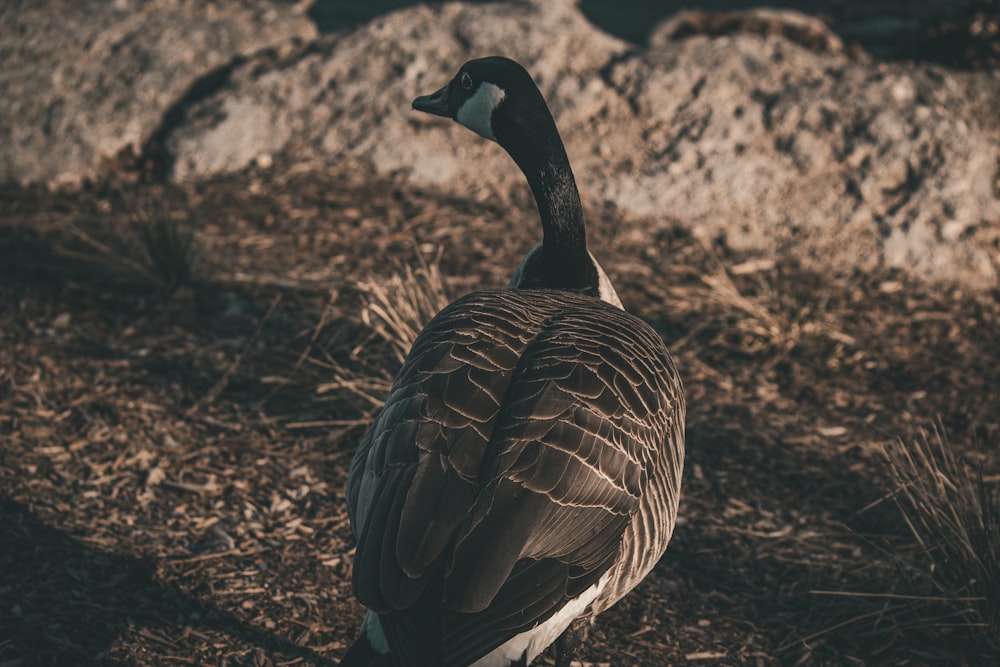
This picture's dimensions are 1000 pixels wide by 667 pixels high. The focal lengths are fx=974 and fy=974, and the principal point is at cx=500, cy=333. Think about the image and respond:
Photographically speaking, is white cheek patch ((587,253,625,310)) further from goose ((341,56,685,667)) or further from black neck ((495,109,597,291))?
goose ((341,56,685,667))

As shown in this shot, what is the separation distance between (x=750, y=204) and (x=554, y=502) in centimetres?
478

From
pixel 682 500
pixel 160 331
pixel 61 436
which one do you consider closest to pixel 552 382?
pixel 682 500

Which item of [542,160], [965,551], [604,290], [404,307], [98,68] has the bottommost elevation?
[965,551]

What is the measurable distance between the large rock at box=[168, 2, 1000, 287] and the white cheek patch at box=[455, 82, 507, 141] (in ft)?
8.55

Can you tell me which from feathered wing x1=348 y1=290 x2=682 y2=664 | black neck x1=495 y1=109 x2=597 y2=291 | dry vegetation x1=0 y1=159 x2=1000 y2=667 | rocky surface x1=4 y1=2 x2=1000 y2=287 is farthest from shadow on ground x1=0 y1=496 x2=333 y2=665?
rocky surface x1=4 y1=2 x2=1000 y2=287

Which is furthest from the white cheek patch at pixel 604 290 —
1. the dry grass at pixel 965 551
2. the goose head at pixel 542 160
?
the dry grass at pixel 965 551

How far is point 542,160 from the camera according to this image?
14.8 ft

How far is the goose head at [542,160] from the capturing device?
4.46 meters

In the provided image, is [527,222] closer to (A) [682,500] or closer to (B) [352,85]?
(B) [352,85]

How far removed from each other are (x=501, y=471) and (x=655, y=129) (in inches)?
206

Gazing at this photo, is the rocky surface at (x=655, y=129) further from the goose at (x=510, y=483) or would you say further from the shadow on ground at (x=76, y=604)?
the shadow on ground at (x=76, y=604)

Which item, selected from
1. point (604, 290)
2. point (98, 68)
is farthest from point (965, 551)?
point (98, 68)

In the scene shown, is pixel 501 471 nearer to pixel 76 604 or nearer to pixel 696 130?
pixel 76 604

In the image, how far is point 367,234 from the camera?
22.4 feet
